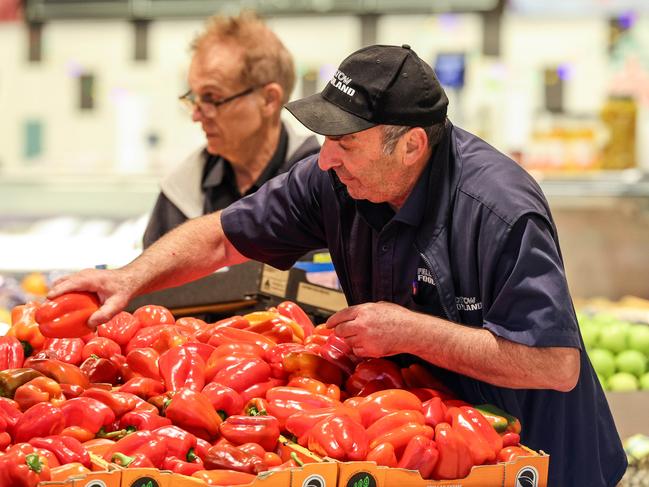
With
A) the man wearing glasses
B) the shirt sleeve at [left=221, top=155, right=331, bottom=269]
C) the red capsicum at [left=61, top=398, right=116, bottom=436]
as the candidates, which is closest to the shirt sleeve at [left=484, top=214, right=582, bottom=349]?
the shirt sleeve at [left=221, top=155, right=331, bottom=269]

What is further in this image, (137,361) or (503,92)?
(503,92)

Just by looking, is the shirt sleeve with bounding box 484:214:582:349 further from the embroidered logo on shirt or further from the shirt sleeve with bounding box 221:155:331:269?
the shirt sleeve with bounding box 221:155:331:269

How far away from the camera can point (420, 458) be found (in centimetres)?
218

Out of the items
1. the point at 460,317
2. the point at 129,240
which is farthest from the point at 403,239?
the point at 129,240

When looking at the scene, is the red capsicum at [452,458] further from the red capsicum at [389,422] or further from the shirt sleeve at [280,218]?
the shirt sleeve at [280,218]

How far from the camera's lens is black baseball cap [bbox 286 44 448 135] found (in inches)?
100.0

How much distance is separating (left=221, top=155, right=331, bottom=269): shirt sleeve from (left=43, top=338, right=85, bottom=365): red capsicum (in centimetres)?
59

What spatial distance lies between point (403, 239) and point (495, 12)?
19.2ft

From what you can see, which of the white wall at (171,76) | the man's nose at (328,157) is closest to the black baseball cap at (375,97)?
the man's nose at (328,157)

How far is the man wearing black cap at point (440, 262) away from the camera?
7.99 ft

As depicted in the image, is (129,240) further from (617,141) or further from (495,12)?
(495,12)

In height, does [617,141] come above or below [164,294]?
above

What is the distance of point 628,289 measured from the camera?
258 inches

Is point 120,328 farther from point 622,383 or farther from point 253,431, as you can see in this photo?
point 622,383
